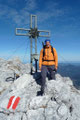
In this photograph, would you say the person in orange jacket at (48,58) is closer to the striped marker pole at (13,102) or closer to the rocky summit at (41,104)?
the rocky summit at (41,104)

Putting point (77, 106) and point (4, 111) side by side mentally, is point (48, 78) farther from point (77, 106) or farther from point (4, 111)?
point (4, 111)

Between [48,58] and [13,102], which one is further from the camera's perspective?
[48,58]

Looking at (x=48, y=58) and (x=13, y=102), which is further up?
(x=48, y=58)

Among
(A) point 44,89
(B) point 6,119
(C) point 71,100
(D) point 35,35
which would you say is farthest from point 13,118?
(D) point 35,35

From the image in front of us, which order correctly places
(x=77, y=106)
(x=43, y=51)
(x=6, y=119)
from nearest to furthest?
(x=6, y=119) < (x=77, y=106) < (x=43, y=51)

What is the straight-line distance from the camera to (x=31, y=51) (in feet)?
41.1

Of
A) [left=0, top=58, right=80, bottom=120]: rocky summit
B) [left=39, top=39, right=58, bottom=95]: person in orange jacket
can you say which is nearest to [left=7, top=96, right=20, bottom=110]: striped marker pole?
[left=0, top=58, right=80, bottom=120]: rocky summit

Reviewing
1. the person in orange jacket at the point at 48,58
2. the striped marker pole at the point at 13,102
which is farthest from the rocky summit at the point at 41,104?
the person in orange jacket at the point at 48,58

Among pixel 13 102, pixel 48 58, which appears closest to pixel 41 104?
pixel 13 102

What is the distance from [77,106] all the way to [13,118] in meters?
5.12

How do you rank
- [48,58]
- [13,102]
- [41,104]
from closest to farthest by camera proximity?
[41,104] < [13,102] < [48,58]

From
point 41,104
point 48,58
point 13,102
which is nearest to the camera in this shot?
point 41,104

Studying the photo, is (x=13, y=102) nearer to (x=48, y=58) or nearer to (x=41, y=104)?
(x=41, y=104)

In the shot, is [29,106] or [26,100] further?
[26,100]
